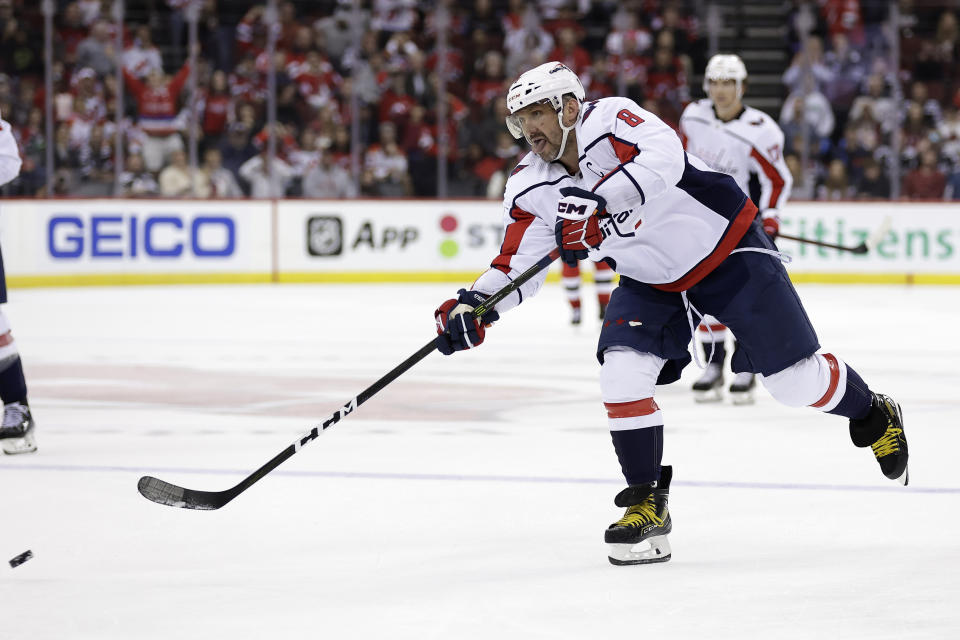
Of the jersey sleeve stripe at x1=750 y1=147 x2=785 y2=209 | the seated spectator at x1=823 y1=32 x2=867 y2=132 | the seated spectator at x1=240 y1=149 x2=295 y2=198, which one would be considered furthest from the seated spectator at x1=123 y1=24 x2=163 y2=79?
the jersey sleeve stripe at x1=750 y1=147 x2=785 y2=209

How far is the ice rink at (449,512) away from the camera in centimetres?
250

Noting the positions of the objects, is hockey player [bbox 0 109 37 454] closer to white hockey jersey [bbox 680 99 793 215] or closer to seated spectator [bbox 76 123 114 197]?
white hockey jersey [bbox 680 99 793 215]

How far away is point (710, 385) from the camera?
547cm

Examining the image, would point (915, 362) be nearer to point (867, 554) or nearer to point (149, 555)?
point (867, 554)

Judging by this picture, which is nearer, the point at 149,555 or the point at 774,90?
the point at 149,555

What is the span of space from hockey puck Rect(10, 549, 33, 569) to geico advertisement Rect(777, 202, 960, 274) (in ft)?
31.2

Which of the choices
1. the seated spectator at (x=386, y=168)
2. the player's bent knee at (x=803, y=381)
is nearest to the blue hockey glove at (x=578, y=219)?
the player's bent knee at (x=803, y=381)

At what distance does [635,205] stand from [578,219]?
129 millimetres

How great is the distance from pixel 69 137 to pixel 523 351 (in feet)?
18.6

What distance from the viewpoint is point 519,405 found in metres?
5.38

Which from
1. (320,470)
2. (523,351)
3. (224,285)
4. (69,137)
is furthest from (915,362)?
(69,137)

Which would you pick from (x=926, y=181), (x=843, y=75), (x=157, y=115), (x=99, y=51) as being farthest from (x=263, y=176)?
(x=926, y=181)

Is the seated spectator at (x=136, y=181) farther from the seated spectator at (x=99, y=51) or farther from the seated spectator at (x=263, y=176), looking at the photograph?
the seated spectator at (x=99, y=51)

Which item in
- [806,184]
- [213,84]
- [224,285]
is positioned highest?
[213,84]
